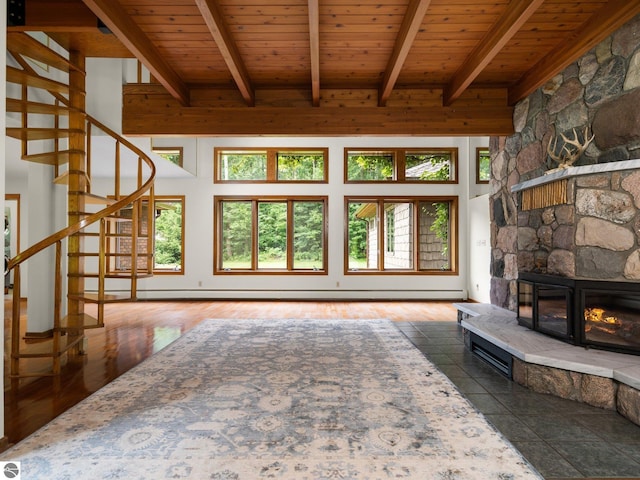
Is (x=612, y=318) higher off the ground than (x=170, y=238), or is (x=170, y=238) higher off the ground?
(x=170, y=238)

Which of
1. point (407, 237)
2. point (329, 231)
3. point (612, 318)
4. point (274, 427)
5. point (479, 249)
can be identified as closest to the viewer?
point (274, 427)

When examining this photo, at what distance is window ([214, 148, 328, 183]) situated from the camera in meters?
7.68

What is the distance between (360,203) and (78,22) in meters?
5.61

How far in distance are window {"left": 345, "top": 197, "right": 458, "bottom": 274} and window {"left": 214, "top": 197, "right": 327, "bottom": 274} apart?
708 millimetres

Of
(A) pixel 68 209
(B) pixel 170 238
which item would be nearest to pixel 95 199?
(A) pixel 68 209

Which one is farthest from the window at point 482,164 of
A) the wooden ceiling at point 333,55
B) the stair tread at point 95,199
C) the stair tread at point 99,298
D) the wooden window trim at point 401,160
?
the stair tread at point 99,298

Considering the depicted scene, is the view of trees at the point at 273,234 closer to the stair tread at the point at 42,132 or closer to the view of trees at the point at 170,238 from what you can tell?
the view of trees at the point at 170,238

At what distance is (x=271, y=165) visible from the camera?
7688 millimetres

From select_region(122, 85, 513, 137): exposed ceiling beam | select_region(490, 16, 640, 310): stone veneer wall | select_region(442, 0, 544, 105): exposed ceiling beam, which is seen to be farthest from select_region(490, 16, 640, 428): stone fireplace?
select_region(442, 0, 544, 105): exposed ceiling beam

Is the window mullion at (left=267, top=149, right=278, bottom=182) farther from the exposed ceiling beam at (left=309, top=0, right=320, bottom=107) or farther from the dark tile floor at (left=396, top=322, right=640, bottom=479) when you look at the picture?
the dark tile floor at (left=396, top=322, right=640, bottom=479)

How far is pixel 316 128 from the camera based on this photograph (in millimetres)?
4645

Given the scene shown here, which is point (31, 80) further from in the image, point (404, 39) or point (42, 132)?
point (404, 39)

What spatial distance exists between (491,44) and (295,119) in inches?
89.7

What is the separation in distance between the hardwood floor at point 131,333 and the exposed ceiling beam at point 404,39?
10.9 ft
